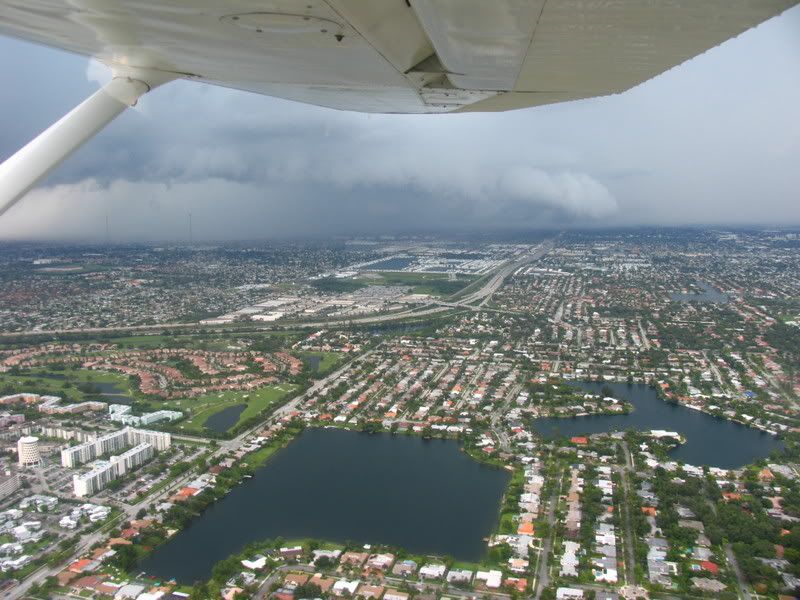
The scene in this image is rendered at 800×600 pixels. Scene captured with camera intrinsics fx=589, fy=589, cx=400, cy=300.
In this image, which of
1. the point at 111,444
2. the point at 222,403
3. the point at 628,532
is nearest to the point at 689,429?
the point at 628,532

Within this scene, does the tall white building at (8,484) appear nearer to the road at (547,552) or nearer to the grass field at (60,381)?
the grass field at (60,381)

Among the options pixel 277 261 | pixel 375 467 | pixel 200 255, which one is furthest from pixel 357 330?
pixel 200 255

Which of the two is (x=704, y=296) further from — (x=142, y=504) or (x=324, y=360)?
(x=142, y=504)

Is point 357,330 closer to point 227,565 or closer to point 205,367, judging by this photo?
point 205,367

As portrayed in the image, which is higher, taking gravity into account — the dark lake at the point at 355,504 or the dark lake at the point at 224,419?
the dark lake at the point at 224,419

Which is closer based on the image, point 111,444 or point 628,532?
point 628,532

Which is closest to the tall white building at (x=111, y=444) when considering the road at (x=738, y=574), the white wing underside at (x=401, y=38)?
the road at (x=738, y=574)
